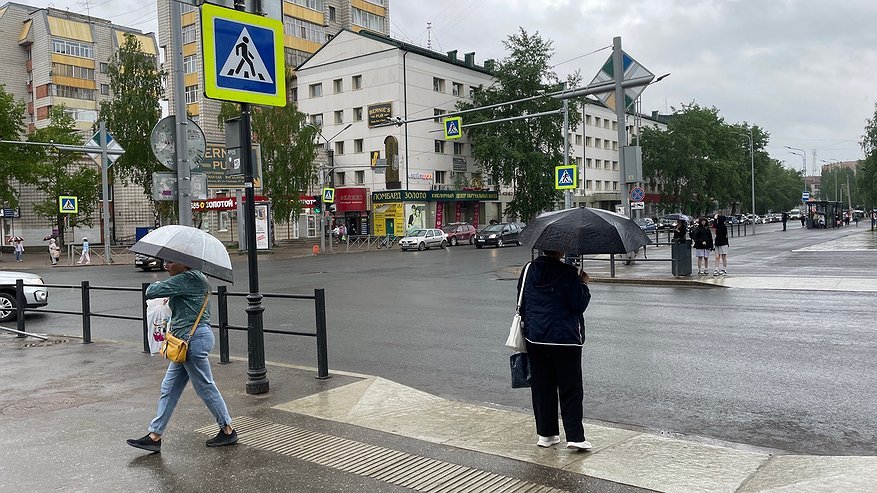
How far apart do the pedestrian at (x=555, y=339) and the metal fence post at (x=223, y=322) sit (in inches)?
174

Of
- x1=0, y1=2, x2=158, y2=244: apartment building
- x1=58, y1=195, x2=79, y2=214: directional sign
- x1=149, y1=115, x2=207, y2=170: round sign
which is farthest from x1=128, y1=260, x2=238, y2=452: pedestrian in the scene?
x1=0, y1=2, x2=158, y2=244: apartment building

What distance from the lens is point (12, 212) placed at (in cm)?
4944

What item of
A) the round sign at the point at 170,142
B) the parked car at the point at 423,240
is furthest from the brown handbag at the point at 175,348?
the parked car at the point at 423,240

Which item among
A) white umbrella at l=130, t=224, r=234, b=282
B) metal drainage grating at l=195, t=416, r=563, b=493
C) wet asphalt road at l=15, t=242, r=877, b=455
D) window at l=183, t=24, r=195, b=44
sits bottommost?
wet asphalt road at l=15, t=242, r=877, b=455

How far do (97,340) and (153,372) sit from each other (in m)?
3.40

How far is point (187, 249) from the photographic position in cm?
524

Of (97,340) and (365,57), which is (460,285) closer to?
(97,340)

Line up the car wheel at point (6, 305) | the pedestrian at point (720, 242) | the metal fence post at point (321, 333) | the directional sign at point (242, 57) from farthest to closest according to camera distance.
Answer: the pedestrian at point (720, 242)
the car wheel at point (6, 305)
the metal fence post at point (321, 333)
the directional sign at point (242, 57)

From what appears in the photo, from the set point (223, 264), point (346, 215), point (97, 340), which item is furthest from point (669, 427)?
point (346, 215)

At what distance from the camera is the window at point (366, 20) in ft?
230

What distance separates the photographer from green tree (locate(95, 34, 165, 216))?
48938 millimetres

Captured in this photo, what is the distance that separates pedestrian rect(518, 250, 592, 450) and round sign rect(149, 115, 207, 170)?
681 centimetres

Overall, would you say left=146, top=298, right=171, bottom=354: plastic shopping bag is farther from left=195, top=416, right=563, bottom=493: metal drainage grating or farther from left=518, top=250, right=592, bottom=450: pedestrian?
left=518, top=250, right=592, bottom=450: pedestrian

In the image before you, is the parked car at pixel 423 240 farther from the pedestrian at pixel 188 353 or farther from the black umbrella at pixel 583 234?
the black umbrella at pixel 583 234
